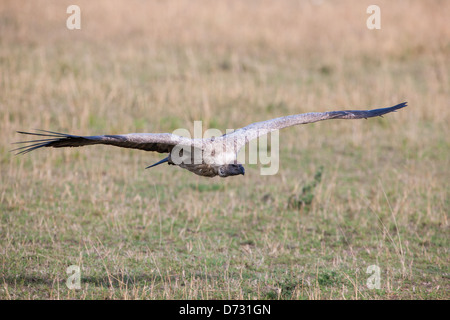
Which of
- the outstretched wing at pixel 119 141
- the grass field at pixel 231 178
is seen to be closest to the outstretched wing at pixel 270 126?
the outstretched wing at pixel 119 141

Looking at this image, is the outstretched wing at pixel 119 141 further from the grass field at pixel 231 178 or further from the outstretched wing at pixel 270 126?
the grass field at pixel 231 178

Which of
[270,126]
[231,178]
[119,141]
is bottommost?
[231,178]

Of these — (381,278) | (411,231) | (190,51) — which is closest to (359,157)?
(411,231)

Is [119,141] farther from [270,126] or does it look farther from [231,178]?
[231,178]

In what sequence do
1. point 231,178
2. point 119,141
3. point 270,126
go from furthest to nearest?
point 231,178 < point 270,126 < point 119,141

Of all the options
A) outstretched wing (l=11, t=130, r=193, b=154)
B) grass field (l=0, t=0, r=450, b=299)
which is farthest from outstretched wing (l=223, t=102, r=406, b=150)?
grass field (l=0, t=0, r=450, b=299)

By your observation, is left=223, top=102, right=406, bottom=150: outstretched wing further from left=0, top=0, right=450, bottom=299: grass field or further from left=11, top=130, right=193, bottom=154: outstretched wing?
left=0, top=0, right=450, bottom=299: grass field

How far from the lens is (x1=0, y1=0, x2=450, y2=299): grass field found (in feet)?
20.9

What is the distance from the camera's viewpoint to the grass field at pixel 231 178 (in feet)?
20.9

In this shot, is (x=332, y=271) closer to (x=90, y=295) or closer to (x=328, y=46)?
(x=90, y=295)

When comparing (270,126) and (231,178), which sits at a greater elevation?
(270,126)

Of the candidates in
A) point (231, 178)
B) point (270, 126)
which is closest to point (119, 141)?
point (270, 126)

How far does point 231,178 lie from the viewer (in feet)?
30.9

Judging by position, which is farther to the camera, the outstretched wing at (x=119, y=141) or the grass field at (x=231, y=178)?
the grass field at (x=231, y=178)
